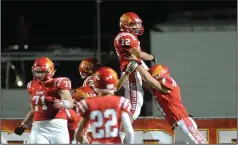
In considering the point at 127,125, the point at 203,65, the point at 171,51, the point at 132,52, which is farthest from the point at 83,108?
the point at 203,65

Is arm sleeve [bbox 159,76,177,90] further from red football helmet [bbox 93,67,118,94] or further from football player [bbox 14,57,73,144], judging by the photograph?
red football helmet [bbox 93,67,118,94]

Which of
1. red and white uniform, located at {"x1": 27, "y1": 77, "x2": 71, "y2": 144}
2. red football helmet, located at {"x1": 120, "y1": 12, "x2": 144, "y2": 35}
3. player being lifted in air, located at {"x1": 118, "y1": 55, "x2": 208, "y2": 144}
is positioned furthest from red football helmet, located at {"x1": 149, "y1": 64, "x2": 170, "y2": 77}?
red and white uniform, located at {"x1": 27, "y1": 77, "x2": 71, "y2": 144}

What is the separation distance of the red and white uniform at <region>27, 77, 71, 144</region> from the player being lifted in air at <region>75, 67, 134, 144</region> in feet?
4.49

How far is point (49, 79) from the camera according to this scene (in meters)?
8.79

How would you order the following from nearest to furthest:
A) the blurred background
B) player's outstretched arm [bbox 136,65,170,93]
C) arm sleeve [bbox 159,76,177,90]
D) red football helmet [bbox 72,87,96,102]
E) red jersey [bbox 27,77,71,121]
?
red jersey [bbox 27,77,71,121], player's outstretched arm [bbox 136,65,170,93], arm sleeve [bbox 159,76,177,90], red football helmet [bbox 72,87,96,102], the blurred background

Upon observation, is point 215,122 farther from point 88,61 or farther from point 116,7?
point 116,7

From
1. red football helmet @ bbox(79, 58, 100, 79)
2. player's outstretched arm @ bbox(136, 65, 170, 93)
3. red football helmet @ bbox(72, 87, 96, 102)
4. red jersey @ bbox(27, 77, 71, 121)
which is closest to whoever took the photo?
red jersey @ bbox(27, 77, 71, 121)

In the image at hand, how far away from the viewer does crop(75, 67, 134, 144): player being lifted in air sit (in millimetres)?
7273

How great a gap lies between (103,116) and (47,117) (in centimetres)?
165

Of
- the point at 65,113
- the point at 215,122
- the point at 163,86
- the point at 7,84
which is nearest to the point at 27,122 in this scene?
the point at 65,113

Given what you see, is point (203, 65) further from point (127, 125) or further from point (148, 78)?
point (127, 125)

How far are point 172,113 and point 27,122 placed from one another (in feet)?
5.87

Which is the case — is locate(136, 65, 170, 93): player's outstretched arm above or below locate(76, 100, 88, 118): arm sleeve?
above

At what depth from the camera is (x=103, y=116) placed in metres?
7.27
